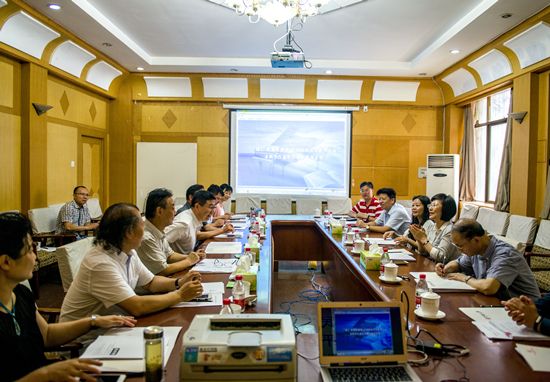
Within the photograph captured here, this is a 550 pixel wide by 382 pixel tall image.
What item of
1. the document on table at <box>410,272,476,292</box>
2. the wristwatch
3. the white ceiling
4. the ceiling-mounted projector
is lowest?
the document on table at <box>410,272,476,292</box>

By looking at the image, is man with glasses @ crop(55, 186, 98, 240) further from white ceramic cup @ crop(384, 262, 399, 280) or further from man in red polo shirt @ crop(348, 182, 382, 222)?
white ceramic cup @ crop(384, 262, 399, 280)

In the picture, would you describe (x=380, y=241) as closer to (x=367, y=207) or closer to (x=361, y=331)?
(x=367, y=207)

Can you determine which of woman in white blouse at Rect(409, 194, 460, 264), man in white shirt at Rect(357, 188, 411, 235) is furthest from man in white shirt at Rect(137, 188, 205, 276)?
man in white shirt at Rect(357, 188, 411, 235)

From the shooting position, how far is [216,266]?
8.64 ft

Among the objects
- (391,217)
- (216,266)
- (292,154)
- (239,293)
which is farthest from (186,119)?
(239,293)

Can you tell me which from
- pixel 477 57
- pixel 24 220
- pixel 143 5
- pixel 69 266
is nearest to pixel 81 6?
pixel 143 5

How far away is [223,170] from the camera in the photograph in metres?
7.44

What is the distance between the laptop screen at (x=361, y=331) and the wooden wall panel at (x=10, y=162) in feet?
15.2

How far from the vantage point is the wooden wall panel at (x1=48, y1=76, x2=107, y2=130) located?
5516 mm

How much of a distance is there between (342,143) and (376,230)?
10.8ft

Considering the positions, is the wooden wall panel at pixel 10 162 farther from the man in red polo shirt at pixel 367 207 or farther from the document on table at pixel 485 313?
the document on table at pixel 485 313

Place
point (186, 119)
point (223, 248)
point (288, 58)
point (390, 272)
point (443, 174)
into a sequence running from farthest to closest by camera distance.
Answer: point (186, 119)
point (443, 174)
point (288, 58)
point (223, 248)
point (390, 272)

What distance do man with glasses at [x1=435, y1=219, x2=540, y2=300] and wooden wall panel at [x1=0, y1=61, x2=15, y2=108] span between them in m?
4.85

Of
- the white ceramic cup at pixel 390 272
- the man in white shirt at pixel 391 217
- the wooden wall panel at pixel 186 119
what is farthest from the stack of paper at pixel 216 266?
the wooden wall panel at pixel 186 119
